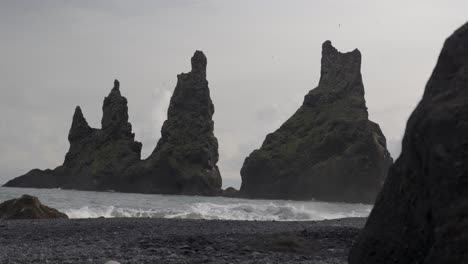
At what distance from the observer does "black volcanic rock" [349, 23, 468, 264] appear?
189 inches

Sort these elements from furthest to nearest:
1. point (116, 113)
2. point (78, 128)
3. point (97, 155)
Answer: point (78, 128) < point (116, 113) < point (97, 155)

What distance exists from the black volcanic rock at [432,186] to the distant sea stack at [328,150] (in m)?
114

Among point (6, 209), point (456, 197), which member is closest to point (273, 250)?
point (456, 197)

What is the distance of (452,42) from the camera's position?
6.43 metres

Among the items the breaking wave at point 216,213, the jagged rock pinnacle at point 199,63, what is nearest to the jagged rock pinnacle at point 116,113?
the jagged rock pinnacle at point 199,63

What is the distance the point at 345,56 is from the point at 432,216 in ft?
451

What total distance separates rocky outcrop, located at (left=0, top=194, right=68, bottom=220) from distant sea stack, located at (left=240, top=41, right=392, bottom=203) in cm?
10007

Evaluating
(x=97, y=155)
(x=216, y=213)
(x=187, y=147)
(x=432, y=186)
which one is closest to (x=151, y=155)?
(x=187, y=147)

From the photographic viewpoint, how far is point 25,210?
21453 mm

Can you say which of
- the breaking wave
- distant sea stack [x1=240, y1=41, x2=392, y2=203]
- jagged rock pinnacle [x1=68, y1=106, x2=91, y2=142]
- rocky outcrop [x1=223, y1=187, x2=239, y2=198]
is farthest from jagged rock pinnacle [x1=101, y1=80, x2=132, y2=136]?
the breaking wave

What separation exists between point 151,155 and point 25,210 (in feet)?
387

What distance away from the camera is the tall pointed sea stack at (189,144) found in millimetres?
127125

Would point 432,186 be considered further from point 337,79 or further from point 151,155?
point 337,79

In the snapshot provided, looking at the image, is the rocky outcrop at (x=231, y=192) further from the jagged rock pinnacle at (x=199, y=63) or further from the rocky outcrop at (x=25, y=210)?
the rocky outcrop at (x=25, y=210)
